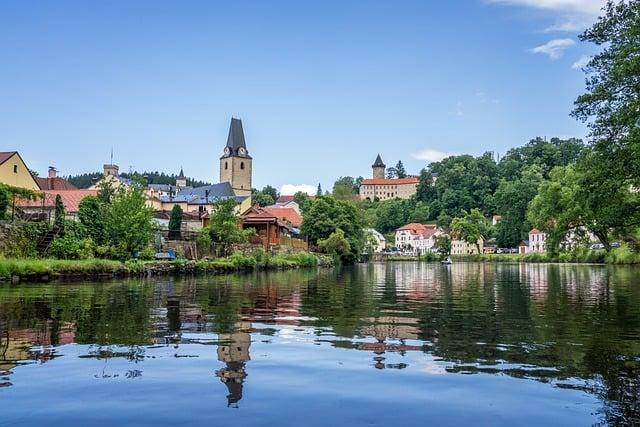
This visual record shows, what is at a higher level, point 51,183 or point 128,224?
point 51,183

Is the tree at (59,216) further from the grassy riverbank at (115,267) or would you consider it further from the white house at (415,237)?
the white house at (415,237)

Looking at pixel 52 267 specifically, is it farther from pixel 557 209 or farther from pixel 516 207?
pixel 516 207

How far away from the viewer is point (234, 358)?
863cm

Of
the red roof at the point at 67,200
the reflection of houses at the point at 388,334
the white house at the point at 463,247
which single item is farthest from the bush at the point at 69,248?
the white house at the point at 463,247

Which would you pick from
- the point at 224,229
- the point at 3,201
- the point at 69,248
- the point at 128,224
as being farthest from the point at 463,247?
the point at 3,201

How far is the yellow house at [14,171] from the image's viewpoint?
4647 centimetres

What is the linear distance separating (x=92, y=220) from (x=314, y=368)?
34527 millimetres

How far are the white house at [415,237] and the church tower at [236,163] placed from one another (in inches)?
2460

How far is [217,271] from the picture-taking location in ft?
140

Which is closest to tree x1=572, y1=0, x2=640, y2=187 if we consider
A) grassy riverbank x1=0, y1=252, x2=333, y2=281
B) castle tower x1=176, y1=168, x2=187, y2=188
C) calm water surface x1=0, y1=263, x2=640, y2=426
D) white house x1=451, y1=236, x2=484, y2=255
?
calm water surface x1=0, y1=263, x2=640, y2=426

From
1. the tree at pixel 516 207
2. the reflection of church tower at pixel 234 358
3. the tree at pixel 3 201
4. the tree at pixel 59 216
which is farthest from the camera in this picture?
the tree at pixel 516 207

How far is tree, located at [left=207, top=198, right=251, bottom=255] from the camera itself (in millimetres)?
51062

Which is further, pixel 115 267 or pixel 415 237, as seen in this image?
pixel 415 237

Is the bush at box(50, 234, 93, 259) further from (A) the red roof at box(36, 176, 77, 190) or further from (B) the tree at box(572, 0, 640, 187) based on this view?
(A) the red roof at box(36, 176, 77, 190)
